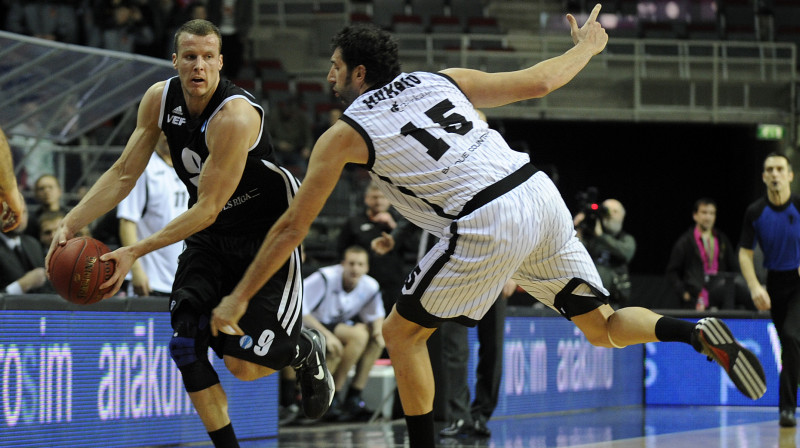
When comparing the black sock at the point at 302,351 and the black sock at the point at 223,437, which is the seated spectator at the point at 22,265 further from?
the black sock at the point at 223,437

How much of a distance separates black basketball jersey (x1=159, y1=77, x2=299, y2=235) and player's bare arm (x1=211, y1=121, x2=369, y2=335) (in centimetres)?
66

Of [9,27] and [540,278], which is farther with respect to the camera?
[9,27]

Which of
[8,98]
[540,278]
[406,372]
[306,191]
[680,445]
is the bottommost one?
[680,445]

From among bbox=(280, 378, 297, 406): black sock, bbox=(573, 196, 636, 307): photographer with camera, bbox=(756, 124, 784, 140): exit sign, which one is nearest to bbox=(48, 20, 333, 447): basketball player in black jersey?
bbox=(280, 378, 297, 406): black sock

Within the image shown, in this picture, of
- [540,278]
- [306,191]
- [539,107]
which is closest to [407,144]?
[306,191]

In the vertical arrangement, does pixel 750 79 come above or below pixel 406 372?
above

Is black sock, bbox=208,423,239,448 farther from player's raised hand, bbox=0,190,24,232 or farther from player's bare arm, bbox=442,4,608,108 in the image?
player's bare arm, bbox=442,4,608,108

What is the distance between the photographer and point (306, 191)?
13.5 feet

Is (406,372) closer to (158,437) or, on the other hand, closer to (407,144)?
(407,144)

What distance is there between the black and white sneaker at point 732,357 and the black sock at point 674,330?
6 cm

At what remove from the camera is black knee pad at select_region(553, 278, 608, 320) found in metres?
4.66

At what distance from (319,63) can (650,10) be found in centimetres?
682

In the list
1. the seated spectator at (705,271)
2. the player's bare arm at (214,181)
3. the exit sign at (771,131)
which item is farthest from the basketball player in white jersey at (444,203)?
the exit sign at (771,131)

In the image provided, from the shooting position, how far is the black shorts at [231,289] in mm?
4609
